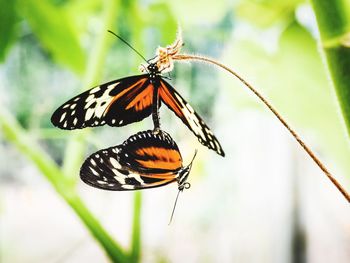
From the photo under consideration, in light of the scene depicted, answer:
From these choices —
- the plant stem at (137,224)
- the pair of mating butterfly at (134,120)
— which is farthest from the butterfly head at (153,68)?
the plant stem at (137,224)

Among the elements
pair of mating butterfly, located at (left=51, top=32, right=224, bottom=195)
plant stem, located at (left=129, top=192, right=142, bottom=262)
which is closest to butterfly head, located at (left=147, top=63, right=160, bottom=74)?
pair of mating butterfly, located at (left=51, top=32, right=224, bottom=195)

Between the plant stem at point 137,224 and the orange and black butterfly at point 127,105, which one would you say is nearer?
the orange and black butterfly at point 127,105

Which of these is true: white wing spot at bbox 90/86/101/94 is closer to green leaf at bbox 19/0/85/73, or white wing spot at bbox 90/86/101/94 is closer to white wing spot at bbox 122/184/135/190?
white wing spot at bbox 122/184/135/190

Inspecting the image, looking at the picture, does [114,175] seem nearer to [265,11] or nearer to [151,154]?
[151,154]

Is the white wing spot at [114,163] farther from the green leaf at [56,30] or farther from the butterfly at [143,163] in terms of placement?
the green leaf at [56,30]

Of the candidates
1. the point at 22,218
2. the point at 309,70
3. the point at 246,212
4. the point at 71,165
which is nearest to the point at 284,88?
the point at 309,70

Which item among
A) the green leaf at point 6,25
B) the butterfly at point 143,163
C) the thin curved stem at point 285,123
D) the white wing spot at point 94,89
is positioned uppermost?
the green leaf at point 6,25
